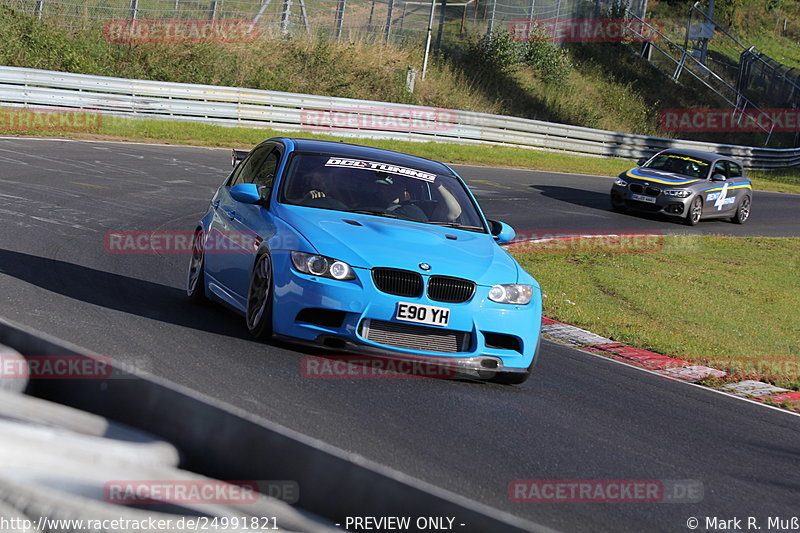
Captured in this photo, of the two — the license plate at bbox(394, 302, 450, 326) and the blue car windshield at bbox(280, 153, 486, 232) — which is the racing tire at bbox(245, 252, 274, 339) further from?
the license plate at bbox(394, 302, 450, 326)

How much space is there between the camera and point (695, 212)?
76.7 feet

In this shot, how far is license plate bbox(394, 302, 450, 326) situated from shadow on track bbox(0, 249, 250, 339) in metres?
1.42

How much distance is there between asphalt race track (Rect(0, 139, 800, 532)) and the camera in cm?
540

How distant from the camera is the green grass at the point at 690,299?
10875mm

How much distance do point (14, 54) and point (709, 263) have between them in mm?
21812

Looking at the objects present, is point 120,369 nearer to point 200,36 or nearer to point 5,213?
point 5,213

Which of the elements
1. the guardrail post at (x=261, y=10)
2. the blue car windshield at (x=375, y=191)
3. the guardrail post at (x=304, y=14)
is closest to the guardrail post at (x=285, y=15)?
the guardrail post at (x=304, y=14)

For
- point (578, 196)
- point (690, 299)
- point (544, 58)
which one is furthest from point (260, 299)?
point (544, 58)

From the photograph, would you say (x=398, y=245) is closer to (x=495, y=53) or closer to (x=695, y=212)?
(x=695, y=212)

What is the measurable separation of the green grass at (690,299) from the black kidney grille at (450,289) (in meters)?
3.44

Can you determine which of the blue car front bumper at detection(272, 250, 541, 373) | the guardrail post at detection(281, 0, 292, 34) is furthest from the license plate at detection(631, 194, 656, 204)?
the guardrail post at detection(281, 0, 292, 34)

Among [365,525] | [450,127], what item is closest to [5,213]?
[365,525]

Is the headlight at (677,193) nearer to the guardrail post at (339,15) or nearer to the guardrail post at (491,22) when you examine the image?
the guardrail post at (339,15)

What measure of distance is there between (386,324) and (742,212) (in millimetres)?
19870
